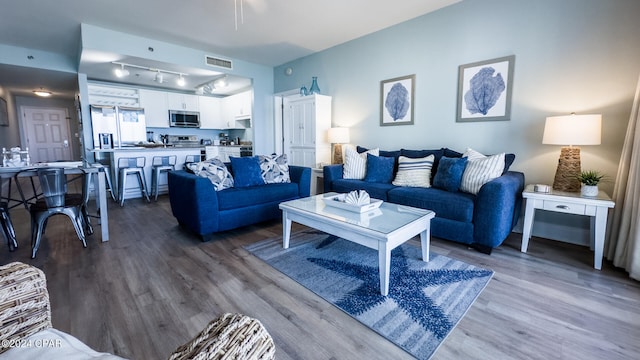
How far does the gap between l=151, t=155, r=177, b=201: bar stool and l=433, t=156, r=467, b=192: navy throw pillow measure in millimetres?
4372

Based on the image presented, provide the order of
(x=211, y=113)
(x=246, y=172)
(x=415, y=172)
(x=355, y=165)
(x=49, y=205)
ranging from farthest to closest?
1. (x=211, y=113)
2. (x=355, y=165)
3. (x=246, y=172)
4. (x=415, y=172)
5. (x=49, y=205)

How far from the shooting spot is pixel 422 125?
3674mm

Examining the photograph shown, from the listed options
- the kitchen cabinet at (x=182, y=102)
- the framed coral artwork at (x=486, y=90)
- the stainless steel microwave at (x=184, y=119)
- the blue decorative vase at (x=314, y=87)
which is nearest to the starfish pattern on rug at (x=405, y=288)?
the framed coral artwork at (x=486, y=90)

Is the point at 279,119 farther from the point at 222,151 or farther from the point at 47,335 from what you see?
the point at 47,335

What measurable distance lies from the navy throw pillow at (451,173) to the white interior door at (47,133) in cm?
1062

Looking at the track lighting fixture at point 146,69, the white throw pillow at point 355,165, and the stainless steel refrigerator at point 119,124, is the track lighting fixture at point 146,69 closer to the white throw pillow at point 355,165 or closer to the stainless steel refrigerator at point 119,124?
the stainless steel refrigerator at point 119,124

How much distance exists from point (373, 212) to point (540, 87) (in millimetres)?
2160

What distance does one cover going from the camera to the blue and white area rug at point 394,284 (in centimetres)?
152

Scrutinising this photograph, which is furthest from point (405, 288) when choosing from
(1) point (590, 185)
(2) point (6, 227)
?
(2) point (6, 227)

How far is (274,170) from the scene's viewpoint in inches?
141

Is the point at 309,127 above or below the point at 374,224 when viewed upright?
above

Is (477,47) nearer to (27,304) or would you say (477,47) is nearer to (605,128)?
(605,128)

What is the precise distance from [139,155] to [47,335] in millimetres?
4646

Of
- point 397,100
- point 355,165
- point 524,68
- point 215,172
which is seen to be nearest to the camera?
point 524,68
